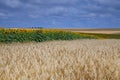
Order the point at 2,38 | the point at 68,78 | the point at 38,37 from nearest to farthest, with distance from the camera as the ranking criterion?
the point at 68,78, the point at 2,38, the point at 38,37

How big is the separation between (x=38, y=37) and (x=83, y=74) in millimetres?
23494

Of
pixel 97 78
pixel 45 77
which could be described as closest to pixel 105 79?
pixel 97 78

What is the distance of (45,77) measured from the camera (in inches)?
106

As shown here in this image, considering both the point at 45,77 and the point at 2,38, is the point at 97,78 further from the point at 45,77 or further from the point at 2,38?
the point at 2,38

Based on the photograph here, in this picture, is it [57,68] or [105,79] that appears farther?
[57,68]

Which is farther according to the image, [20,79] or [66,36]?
[66,36]

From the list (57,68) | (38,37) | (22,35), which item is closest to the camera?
(57,68)

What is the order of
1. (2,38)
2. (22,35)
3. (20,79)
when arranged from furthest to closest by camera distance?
(22,35) < (2,38) < (20,79)

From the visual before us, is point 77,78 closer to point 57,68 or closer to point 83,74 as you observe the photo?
point 83,74

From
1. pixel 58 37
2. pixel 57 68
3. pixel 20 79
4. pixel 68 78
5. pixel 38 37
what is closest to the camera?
pixel 20 79

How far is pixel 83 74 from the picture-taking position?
3.08 meters

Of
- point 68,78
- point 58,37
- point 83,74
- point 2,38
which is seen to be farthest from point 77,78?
point 58,37

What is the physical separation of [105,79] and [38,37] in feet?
77.6

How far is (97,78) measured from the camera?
9.64ft
